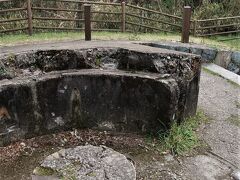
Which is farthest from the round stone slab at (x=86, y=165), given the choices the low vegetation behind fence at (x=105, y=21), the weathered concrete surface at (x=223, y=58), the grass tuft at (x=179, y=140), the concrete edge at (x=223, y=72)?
the low vegetation behind fence at (x=105, y=21)

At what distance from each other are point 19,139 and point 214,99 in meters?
3.98

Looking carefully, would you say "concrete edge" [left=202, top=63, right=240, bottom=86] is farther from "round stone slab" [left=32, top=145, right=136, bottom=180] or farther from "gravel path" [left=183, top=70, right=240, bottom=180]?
"round stone slab" [left=32, top=145, right=136, bottom=180]

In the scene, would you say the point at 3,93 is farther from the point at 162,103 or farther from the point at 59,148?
the point at 162,103

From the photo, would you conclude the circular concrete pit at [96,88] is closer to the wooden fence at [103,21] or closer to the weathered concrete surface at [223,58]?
the weathered concrete surface at [223,58]

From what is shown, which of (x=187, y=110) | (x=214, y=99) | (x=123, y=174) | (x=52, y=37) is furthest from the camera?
(x=52, y=37)

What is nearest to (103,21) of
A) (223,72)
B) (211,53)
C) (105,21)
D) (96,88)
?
(105,21)

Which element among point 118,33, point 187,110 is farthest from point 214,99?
point 118,33

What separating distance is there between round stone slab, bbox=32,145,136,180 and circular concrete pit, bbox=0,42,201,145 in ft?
2.49

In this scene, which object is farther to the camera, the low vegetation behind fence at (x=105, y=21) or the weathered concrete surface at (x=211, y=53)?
→ the low vegetation behind fence at (x=105, y=21)

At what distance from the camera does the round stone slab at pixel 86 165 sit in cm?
433

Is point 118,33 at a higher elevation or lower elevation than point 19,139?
higher

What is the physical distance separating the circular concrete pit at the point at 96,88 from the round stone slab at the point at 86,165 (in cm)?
76

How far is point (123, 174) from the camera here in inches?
173

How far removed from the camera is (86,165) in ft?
14.7
